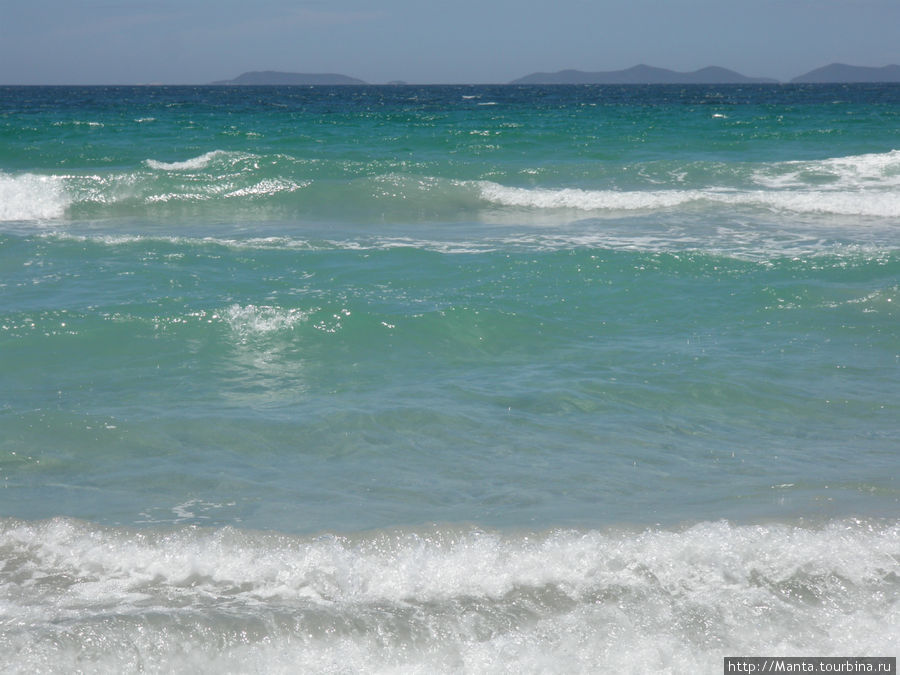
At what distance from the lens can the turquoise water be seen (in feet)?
11.7

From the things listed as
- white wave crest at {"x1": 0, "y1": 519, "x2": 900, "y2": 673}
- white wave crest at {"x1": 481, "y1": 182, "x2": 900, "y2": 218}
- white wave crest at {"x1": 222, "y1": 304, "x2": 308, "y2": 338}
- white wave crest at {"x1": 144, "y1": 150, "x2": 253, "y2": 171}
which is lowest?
white wave crest at {"x1": 0, "y1": 519, "x2": 900, "y2": 673}

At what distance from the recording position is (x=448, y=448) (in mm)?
5375

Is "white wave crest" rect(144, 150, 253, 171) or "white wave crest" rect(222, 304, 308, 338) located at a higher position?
"white wave crest" rect(144, 150, 253, 171)

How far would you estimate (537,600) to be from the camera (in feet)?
12.3

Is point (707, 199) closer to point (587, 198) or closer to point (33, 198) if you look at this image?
point (587, 198)

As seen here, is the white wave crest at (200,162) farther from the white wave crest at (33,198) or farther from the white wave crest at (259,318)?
the white wave crest at (259,318)

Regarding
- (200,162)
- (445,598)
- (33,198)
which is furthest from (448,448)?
(200,162)

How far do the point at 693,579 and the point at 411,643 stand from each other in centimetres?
130

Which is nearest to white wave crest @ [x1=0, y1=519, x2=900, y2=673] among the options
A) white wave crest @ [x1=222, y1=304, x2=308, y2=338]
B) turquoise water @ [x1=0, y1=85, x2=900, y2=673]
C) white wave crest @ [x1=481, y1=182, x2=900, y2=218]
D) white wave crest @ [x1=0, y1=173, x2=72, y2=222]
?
turquoise water @ [x1=0, y1=85, x2=900, y2=673]

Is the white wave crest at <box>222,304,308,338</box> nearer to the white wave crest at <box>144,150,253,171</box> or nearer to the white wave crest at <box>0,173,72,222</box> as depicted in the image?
the white wave crest at <box>0,173,72,222</box>

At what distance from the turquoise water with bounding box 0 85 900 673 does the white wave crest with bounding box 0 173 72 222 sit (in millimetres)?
3959

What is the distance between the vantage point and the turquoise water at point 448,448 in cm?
357

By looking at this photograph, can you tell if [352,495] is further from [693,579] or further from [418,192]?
[418,192]

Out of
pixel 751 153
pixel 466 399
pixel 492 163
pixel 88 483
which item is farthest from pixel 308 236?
pixel 751 153
